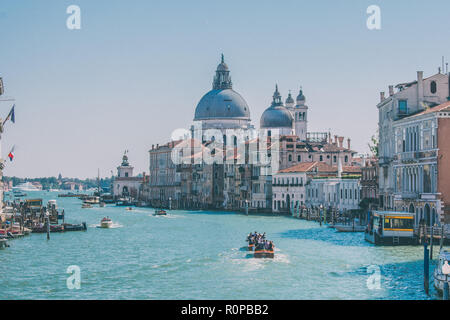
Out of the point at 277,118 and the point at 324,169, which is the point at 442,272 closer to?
the point at 324,169

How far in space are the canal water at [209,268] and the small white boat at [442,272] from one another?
486 mm

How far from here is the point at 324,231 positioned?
160 feet

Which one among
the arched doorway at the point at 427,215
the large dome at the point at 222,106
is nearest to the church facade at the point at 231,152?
the large dome at the point at 222,106

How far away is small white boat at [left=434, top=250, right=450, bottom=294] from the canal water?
486 mm

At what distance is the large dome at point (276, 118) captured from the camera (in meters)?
105

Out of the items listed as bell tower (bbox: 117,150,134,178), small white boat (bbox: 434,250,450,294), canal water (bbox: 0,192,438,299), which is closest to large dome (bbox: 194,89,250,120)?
bell tower (bbox: 117,150,134,178)

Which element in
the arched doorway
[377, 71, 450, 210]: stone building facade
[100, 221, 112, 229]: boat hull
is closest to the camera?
the arched doorway

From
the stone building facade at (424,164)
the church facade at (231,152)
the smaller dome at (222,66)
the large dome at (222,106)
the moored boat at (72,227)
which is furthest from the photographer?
the smaller dome at (222,66)

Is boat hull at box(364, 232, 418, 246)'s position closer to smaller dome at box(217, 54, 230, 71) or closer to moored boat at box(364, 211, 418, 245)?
moored boat at box(364, 211, 418, 245)

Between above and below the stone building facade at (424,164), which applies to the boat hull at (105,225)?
below

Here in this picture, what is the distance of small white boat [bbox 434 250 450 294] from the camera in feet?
72.9

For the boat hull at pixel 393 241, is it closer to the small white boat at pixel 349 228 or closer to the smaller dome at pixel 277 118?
the small white boat at pixel 349 228
